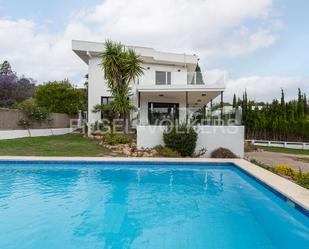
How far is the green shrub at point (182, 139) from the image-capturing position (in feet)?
46.3

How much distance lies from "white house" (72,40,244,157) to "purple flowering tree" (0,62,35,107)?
57.4 ft

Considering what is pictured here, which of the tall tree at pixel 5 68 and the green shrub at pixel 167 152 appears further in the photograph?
the tall tree at pixel 5 68

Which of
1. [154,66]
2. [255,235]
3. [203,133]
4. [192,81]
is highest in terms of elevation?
[154,66]

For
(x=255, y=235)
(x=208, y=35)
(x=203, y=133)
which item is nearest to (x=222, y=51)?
(x=208, y=35)

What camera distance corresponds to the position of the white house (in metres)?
15.1

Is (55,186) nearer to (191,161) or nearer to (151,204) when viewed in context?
(151,204)

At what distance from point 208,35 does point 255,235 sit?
16.2 metres

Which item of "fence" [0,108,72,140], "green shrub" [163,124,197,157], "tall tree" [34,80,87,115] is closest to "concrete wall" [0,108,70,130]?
"fence" [0,108,72,140]

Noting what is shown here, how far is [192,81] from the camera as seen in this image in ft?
55.9

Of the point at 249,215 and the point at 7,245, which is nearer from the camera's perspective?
the point at 7,245

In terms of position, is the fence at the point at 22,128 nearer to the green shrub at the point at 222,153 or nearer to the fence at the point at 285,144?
the green shrub at the point at 222,153

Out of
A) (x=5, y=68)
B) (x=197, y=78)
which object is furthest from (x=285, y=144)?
A: (x=5, y=68)

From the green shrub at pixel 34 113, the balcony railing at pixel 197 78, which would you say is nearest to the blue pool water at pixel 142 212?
the balcony railing at pixel 197 78

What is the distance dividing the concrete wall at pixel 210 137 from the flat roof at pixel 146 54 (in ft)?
22.1
